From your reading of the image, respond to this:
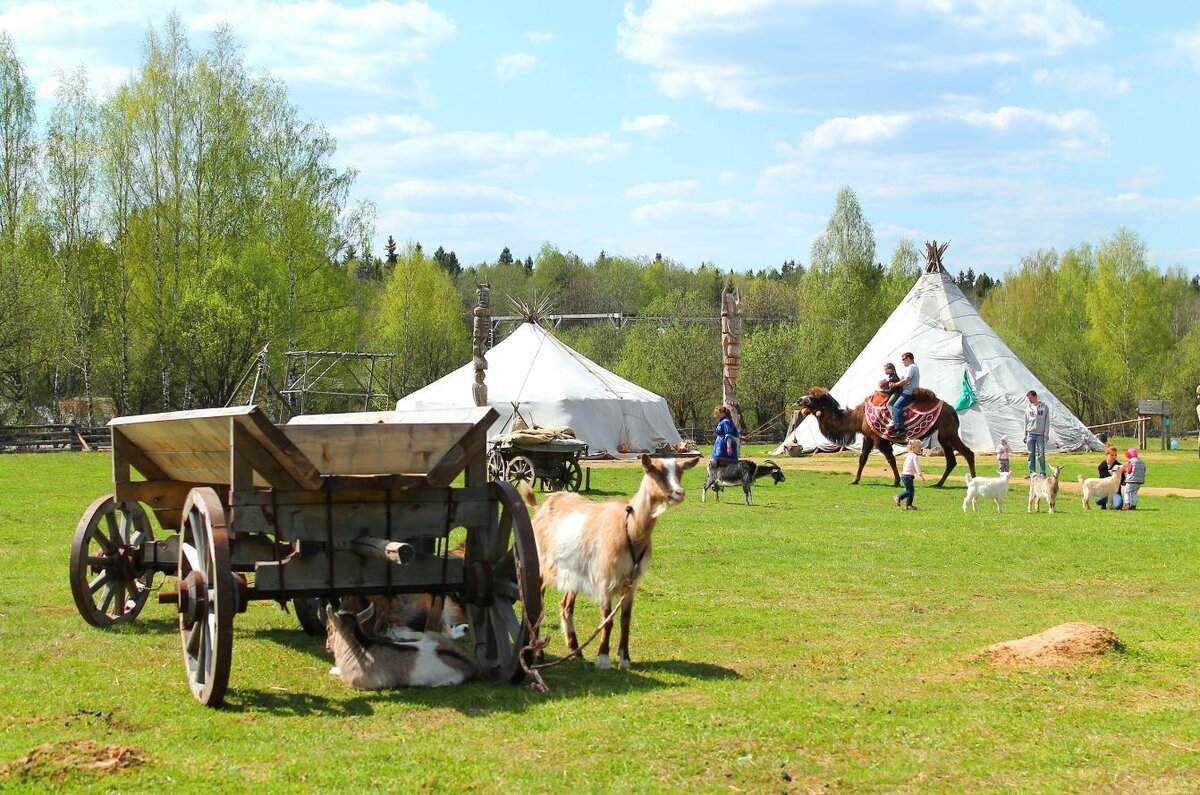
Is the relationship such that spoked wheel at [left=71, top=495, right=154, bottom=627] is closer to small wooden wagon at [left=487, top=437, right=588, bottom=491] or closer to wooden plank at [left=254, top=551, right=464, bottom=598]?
wooden plank at [left=254, top=551, right=464, bottom=598]

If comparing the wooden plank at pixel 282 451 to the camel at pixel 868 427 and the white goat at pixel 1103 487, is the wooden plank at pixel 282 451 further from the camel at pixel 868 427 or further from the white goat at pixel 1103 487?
the camel at pixel 868 427

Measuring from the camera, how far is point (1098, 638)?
8.32m

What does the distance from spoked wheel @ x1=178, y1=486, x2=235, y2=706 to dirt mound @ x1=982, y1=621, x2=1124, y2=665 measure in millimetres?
4939

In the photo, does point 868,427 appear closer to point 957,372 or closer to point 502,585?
point 957,372

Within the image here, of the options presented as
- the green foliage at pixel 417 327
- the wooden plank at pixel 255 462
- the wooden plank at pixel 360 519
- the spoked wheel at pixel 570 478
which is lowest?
the spoked wheel at pixel 570 478

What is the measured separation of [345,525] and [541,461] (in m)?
16.5

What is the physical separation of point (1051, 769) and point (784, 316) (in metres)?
82.3

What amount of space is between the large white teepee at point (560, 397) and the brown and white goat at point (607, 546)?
27520 mm

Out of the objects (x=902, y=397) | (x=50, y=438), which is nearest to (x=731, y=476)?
(x=902, y=397)

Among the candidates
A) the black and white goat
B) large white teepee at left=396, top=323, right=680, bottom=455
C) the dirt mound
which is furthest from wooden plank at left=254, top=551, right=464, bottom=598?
large white teepee at left=396, top=323, right=680, bottom=455

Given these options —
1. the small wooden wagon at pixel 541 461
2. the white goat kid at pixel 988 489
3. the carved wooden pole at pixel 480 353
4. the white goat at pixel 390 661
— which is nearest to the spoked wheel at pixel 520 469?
the small wooden wagon at pixel 541 461

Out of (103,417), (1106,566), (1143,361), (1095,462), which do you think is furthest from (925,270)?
(103,417)

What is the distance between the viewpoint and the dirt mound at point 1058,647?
26.4 feet

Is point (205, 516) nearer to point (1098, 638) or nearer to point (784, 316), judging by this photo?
point (1098, 638)
